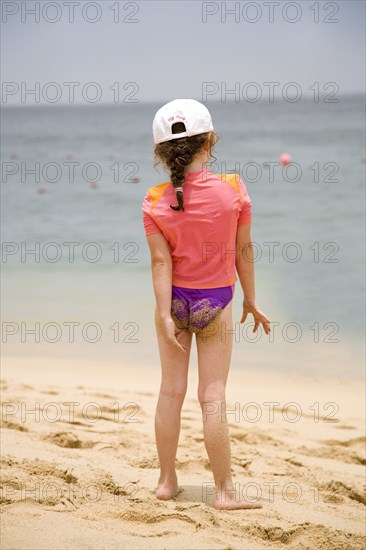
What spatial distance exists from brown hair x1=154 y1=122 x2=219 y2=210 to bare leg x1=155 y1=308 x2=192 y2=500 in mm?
504

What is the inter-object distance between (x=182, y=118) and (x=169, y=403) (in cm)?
99

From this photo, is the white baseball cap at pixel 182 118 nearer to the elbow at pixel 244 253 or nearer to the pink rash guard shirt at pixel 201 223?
the pink rash guard shirt at pixel 201 223

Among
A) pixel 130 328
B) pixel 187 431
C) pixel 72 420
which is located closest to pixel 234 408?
pixel 187 431

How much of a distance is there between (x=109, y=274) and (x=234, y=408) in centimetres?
366

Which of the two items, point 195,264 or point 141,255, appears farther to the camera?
point 141,255

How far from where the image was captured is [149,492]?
3.13 m

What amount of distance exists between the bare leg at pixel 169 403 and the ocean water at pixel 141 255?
2.58 metres

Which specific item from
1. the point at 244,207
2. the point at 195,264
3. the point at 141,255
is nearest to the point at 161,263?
the point at 195,264

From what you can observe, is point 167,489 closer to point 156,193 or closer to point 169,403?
point 169,403

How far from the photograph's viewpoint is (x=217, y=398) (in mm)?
3021

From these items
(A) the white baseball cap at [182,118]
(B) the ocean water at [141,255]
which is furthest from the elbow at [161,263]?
(B) the ocean water at [141,255]

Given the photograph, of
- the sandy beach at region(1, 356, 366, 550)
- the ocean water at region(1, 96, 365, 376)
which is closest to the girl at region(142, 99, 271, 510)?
the sandy beach at region(1, 356, 366, 550)

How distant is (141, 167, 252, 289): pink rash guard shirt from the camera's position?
2928 millimetres

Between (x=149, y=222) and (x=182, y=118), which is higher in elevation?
(x=182, y=118)
